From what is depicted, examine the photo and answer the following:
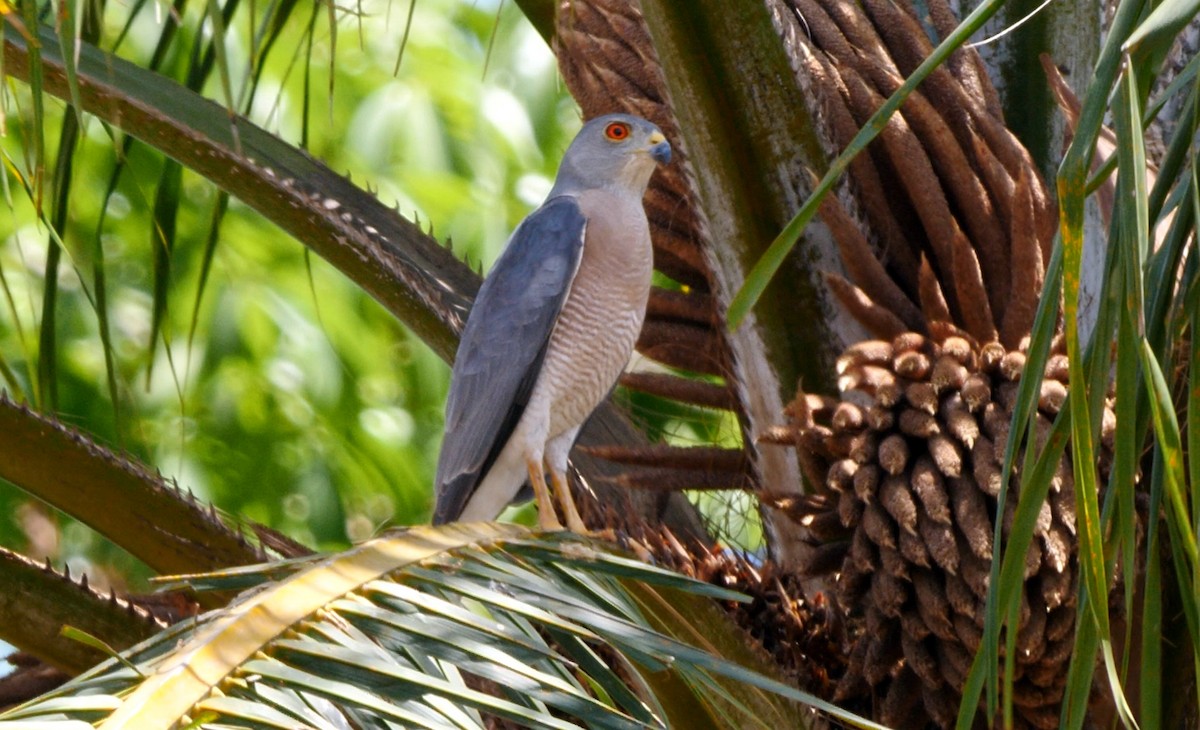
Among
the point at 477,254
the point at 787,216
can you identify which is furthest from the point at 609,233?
the point at 477,254

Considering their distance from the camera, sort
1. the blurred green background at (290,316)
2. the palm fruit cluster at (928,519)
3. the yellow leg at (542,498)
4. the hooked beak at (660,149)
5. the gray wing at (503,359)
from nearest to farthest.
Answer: the palm fruit cluster at (928,519) < the yellow leg at (542,498) < the hooked beak at (660,149) < the gray wing at (503,359) < the blurred green background at (290,316)

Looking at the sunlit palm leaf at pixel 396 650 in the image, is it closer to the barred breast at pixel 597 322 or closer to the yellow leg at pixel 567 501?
the yellow leg at pixel 567 501

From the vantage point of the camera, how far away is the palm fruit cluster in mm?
2221

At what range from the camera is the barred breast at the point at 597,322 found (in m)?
3.23

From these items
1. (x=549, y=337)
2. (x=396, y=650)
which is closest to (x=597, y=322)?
(x=549, y=337)

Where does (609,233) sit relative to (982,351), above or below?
above

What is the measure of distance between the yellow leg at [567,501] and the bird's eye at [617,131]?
73 centimetres

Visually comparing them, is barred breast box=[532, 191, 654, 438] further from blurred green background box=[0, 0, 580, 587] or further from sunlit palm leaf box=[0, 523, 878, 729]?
blurred green background box=[0, 0, 580, 587]

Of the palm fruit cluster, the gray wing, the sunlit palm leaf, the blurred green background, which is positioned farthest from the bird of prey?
the blurred green background

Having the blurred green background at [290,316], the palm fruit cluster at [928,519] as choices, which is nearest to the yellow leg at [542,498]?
the palm fruit cluster at [928,519]

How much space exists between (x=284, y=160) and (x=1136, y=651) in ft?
5.84

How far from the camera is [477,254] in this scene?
23.1 feet

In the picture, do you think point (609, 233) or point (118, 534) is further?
point (609, 233)

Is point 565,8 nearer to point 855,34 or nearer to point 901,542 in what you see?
point 855,34
